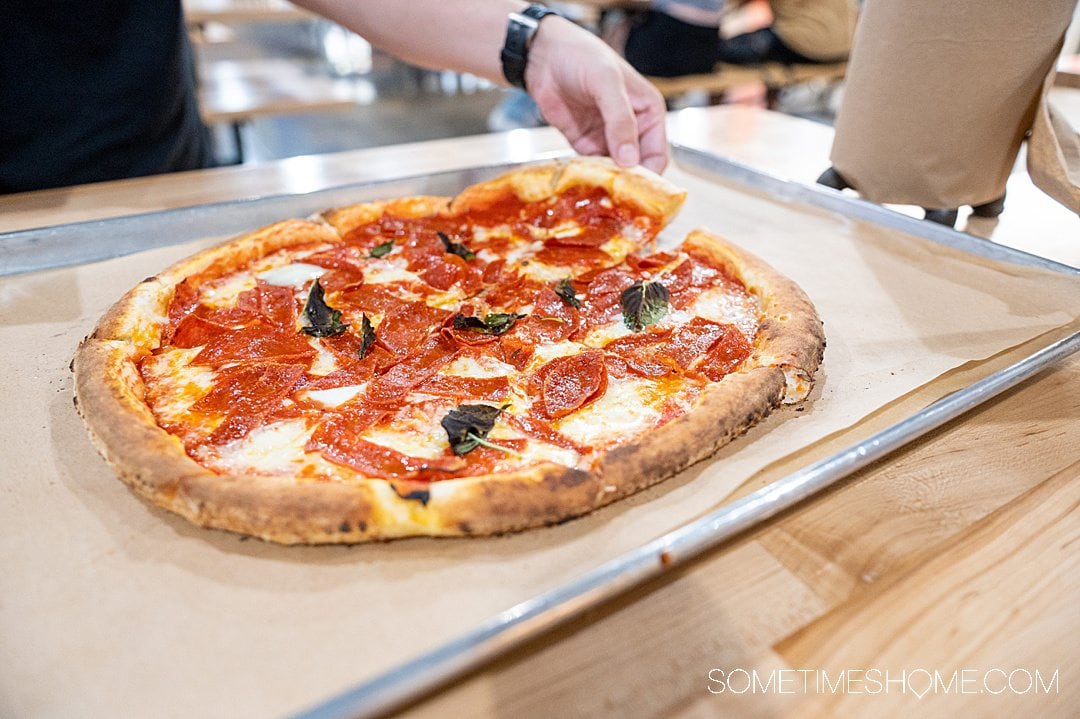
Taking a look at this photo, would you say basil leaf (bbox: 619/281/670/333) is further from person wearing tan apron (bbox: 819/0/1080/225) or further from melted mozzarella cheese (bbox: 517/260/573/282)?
person wearing tan apron (bbox: 819/0/1080/225)

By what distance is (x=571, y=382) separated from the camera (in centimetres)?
141

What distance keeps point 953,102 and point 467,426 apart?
1462mm

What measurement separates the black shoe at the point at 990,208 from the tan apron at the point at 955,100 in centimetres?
9

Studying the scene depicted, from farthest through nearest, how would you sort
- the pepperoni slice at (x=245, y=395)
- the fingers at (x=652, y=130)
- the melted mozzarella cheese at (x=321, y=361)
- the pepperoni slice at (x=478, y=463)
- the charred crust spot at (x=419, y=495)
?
1. the fingers at (x=652, y=130)
2. the melted mozzarella cheese at (x=321, y=361)
3. the pepperoni slice at (x=245, y=395)
4. the pepperoni slice at (x=478, y=463)
5. the charred crust spot at (x=419, y=495)

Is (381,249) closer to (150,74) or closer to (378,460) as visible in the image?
(378,460)

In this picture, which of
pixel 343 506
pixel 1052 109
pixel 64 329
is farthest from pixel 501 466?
pixel 1052 109

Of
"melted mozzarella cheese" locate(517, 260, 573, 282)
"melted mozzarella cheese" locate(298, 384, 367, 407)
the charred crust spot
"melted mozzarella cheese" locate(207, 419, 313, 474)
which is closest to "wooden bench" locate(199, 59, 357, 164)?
"melted mozzarella cheese" locate(517, 260, 573, 282)

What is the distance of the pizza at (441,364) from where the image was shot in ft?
3.59

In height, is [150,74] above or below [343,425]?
above

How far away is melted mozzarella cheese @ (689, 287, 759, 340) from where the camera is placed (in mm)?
1627

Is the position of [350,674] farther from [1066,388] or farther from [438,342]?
[1066,388]

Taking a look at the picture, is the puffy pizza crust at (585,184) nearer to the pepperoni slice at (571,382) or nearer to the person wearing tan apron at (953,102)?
the person wearing tan apron at (953,102)

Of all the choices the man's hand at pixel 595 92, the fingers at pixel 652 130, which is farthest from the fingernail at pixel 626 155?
the fingers at pixel 652 130

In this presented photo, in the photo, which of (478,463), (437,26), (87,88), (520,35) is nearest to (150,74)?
(87,88)
